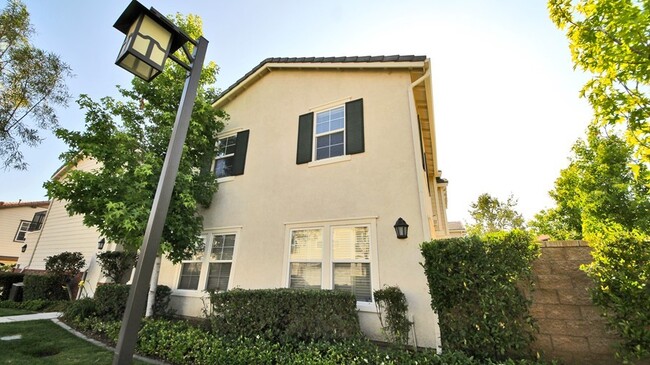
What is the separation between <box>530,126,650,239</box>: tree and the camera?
43.5 feet

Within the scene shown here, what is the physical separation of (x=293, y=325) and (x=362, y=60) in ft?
21.9

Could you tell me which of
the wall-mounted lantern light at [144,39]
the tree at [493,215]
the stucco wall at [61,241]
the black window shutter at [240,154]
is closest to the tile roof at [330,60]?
the black window shutter at [240,154]

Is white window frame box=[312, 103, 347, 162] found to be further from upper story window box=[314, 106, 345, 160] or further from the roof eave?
the roof eave

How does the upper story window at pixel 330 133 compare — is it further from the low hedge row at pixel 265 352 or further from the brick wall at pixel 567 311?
the brick wall at pixel 567 311

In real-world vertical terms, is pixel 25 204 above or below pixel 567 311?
above

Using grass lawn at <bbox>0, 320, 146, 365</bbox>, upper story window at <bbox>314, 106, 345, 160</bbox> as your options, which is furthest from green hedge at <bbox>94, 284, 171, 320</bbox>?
upper story window at <bbox>314, 106, 345, 160</bbox>

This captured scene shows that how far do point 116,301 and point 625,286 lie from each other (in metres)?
10.2

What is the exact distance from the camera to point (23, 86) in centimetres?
970

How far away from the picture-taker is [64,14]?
21.7 ft

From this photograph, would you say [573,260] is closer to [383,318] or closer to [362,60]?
[383,318]

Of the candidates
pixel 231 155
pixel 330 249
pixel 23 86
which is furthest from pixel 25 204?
pixel 330 249

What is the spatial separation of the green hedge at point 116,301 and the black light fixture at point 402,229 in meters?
6.77

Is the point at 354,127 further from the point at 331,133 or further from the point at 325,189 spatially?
the point at 325,189

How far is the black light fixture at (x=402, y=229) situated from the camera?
5.61 metres
